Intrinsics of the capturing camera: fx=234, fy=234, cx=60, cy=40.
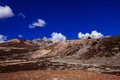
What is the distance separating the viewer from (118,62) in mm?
92562

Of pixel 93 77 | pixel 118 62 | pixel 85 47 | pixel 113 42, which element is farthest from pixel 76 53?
pixel 93 77

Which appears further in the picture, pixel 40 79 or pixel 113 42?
pixel 113 42

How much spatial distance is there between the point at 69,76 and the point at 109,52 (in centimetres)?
7853

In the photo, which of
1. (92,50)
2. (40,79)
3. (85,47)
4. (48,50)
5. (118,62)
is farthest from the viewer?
A: (48,50)

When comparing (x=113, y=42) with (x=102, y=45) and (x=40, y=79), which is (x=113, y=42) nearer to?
(x=102, y=45)

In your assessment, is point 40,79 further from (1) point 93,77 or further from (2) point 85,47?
(2) point 85,47

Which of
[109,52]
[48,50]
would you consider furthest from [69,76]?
[48,50]

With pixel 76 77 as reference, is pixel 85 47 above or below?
above

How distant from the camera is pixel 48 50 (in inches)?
7313

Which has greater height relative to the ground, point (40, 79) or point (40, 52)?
point (40, 52)

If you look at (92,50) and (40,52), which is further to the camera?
(40,52)

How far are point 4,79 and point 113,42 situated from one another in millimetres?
96656

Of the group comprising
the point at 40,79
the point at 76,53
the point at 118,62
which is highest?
the point at 76,53

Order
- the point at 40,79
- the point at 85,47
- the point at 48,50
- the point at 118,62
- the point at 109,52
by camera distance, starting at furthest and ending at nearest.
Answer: the point at 48,50 < the point at 85,47 < the point at 109,52 < the point at 118,62 < the point at 40,79
